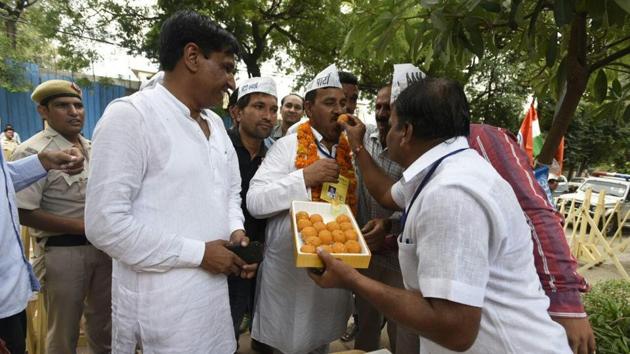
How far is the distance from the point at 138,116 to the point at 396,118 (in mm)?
995

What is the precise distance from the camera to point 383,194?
2.37m

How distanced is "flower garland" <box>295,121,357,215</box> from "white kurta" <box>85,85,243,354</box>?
2.79 ft

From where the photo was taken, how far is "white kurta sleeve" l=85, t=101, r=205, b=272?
1.43m

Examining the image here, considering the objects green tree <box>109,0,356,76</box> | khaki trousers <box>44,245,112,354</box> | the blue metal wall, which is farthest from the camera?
the blue metal wall

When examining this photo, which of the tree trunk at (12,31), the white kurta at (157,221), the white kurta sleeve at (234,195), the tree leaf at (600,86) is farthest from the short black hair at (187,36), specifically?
the tree trunk at (12,31)

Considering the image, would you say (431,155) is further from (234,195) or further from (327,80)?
(327,80)

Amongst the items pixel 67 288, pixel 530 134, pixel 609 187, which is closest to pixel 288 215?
pixel 67 288

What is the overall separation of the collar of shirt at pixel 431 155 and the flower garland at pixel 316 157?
1.18 m

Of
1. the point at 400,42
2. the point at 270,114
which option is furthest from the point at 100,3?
the point at 400,42

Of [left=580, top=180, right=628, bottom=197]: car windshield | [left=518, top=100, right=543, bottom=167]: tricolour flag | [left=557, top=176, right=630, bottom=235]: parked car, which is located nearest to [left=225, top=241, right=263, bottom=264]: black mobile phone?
[left=518, top=100, right=543, bottom=167]: tricolour flag

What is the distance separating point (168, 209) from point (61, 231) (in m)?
1.49

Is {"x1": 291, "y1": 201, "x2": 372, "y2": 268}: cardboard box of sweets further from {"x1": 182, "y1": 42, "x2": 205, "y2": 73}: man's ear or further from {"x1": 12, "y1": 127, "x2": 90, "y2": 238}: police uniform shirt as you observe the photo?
{"x1": 12, "y1": 127, "x2": 90, "y2": 238}: police uniform shirt

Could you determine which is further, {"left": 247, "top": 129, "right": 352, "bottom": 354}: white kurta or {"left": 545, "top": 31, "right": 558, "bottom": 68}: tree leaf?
{"left": 247, "top": 129, "right": 352, "bottom": 354}: white kurta

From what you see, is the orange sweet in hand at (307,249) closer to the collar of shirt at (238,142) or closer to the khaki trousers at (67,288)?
the collar of shirt at (238,142)
